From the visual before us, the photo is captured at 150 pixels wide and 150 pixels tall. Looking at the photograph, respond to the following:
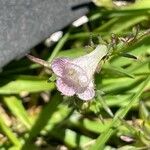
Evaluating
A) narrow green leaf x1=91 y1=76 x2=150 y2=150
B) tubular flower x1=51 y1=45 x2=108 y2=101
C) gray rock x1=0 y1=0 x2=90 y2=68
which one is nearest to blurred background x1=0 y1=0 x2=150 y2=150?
gray rock x1=0 y1=0 x2=90 y2=68

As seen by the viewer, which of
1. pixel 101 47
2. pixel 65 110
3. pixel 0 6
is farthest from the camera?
pixel 65 110

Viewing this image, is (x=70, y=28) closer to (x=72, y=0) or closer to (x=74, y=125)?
(x=72, y=0)

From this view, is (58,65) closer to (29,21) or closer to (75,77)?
(75,77)

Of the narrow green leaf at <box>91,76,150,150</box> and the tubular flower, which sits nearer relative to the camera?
the tubular flower

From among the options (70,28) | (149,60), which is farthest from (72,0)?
(149,60)

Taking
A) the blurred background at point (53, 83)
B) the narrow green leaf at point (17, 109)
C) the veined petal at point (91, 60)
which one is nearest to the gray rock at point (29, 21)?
the blurred background at point (53, 83)

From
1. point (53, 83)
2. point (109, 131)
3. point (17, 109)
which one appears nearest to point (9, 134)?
point (17, 109)

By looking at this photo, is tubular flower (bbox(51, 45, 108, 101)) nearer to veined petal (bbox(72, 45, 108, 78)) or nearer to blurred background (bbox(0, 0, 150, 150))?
veined petal (bbox(72, 45, 108, 78))
